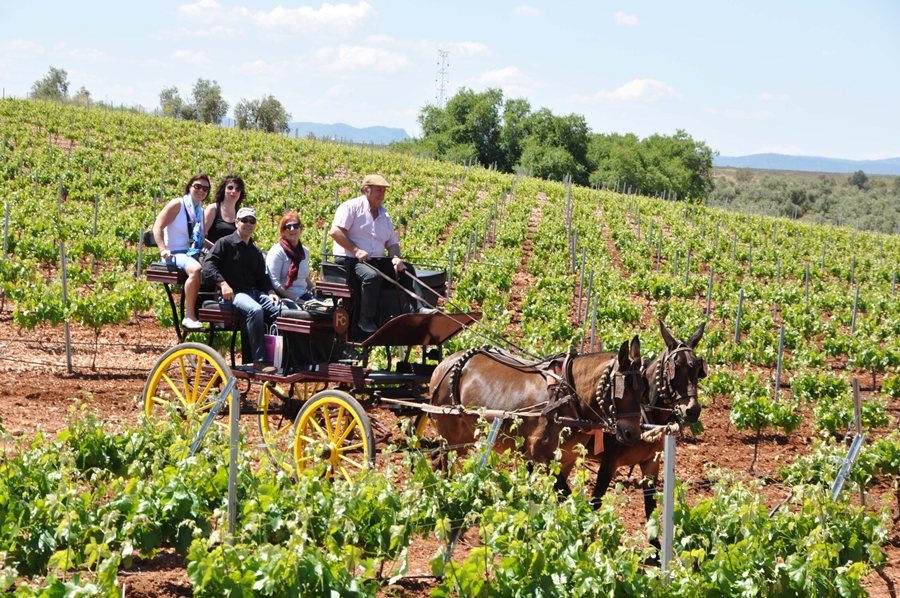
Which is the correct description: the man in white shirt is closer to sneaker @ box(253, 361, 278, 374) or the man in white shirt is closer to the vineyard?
A: the vineyard

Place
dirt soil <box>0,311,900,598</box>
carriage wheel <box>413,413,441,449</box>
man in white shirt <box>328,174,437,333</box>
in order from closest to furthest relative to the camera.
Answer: dirt soil <box>0,311,900,598</box>, carriage wheel <box>413,413,441,449</box>, man in white shirt <box>328,174,437,333</box>

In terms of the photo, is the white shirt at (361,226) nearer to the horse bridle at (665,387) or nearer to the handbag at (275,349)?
the handbag at (275,349)

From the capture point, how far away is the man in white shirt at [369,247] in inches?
253

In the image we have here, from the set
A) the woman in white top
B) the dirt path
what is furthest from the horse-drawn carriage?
the dirt path

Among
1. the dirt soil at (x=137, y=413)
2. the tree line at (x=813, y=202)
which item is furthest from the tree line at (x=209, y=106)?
the dirt soil at (x=137, y=413)

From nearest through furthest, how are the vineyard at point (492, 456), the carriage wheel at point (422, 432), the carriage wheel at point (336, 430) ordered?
the vineyard at point (492, 456)
the carriage wheel at point (336, 430)
the carriage wheel at point (422, 432)

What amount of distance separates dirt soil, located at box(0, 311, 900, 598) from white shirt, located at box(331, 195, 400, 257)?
154cm

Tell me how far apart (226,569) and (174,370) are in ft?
23.3

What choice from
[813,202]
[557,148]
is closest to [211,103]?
[557,148]

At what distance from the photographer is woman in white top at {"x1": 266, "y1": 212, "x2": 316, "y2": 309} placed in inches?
283

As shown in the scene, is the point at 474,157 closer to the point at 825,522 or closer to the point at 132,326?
the point at 132,326

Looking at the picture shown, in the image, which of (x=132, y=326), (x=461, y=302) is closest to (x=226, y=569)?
(x=132, y=326)

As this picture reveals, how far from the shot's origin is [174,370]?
10.3 meters

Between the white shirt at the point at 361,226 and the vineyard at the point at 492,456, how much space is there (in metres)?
0.74
